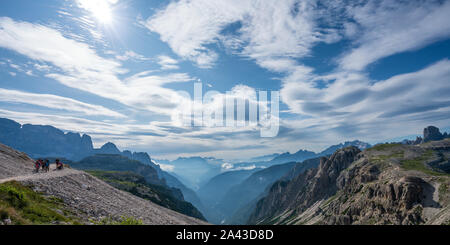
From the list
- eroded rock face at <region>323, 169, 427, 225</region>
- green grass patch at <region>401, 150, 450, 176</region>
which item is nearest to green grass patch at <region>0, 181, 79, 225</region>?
eroded rock face at <region>323, 169, 427, 225</region>

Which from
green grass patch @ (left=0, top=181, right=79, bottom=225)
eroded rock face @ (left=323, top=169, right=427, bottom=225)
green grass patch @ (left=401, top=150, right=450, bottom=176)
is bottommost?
eroded rock face @ (left=323, top=169, right=427, bottom=225)

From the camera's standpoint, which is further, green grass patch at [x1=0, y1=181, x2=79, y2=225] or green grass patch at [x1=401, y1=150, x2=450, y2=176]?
green grass patch at [x1=401, y1=150, x2=450, y2=176]

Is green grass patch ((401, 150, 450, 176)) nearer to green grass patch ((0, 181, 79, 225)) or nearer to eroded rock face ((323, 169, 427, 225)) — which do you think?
eroded rock face ((323, 169, 427, 225))

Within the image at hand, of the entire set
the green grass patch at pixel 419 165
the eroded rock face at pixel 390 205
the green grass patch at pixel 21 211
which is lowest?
the eroded rock face at pixel 390 205

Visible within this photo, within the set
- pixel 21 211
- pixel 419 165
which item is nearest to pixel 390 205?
pixel 419 165

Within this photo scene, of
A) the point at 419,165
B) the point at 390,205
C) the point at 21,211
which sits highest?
the point at 21,211

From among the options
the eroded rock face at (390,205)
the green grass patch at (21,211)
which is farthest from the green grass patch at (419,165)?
the green grass patch at (21,211)

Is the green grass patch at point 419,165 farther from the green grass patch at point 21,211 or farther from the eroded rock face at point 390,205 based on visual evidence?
the green grass patch at point 21,211

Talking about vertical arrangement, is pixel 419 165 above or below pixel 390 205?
above

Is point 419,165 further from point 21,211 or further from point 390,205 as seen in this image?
point 21,211
